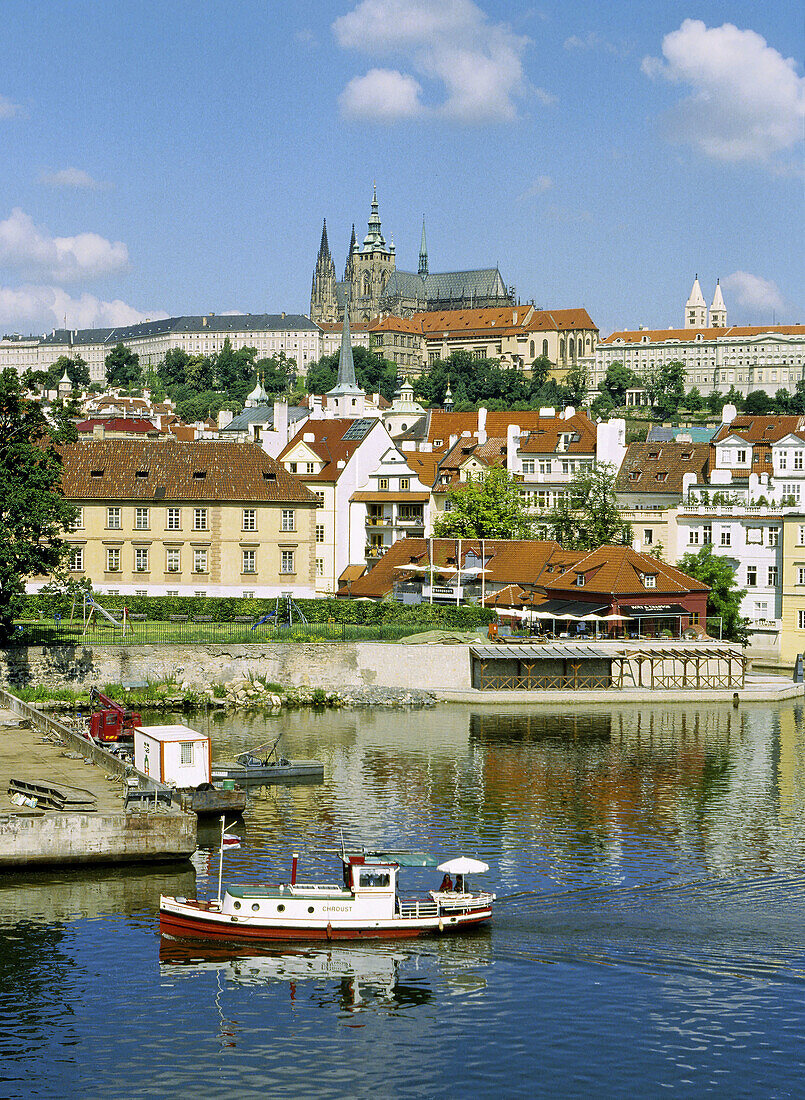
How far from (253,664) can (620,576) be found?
19.8 meters

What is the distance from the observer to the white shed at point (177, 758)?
41000 millimetres

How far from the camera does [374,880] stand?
3017 cm

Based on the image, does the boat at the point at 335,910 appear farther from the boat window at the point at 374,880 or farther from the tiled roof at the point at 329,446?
the tiled roof at the point at 329,446

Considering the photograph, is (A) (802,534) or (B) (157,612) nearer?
(B) (157,612)

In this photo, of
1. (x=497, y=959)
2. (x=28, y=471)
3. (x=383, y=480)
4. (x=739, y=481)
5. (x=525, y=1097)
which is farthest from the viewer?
(x=383, y=480)

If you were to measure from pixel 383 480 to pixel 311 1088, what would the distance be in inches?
2761

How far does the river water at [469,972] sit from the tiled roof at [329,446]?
157ft

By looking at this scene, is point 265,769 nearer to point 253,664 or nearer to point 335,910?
point 335,910

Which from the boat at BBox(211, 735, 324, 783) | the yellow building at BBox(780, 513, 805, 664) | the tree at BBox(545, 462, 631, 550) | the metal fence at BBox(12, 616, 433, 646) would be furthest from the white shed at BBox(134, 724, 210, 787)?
the yellow building at BBox(780, 513, 805, 664)

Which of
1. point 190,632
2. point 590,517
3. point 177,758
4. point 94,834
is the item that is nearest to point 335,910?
point 94,834

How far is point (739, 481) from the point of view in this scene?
84438mm

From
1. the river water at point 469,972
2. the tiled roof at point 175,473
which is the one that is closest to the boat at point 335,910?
the river water at point 469,972

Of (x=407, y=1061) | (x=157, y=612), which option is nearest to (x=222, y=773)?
(x=407, y=1061)

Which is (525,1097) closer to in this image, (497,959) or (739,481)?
(497,959)
